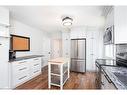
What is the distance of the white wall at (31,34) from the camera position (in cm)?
375

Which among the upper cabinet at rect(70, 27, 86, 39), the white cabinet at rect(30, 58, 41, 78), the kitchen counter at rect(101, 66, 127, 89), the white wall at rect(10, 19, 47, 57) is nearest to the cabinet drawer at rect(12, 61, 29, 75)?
the white cabinet at rect(30, 58, 41, 78)

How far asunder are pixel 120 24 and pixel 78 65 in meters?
3.32

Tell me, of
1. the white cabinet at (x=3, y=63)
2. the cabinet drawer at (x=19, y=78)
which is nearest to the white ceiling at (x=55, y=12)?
the white cabinet at (x=3, y=63)

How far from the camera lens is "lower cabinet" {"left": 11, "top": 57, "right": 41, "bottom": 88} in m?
2.93

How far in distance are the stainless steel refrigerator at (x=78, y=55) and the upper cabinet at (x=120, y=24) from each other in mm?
2875

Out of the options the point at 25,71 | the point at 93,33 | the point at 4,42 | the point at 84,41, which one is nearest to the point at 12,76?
the point at 25,71

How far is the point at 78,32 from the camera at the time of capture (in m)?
5.04

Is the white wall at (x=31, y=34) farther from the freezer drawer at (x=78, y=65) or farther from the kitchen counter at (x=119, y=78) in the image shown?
the kitchen counter at (x=119, y=78)

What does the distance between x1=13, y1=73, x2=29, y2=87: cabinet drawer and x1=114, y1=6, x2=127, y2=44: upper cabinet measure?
2967mm

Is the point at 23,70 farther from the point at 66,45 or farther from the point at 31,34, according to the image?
the point at 66,45

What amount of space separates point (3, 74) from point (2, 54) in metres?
0.55

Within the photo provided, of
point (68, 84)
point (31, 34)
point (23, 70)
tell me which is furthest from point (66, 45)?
point (23, 70)
